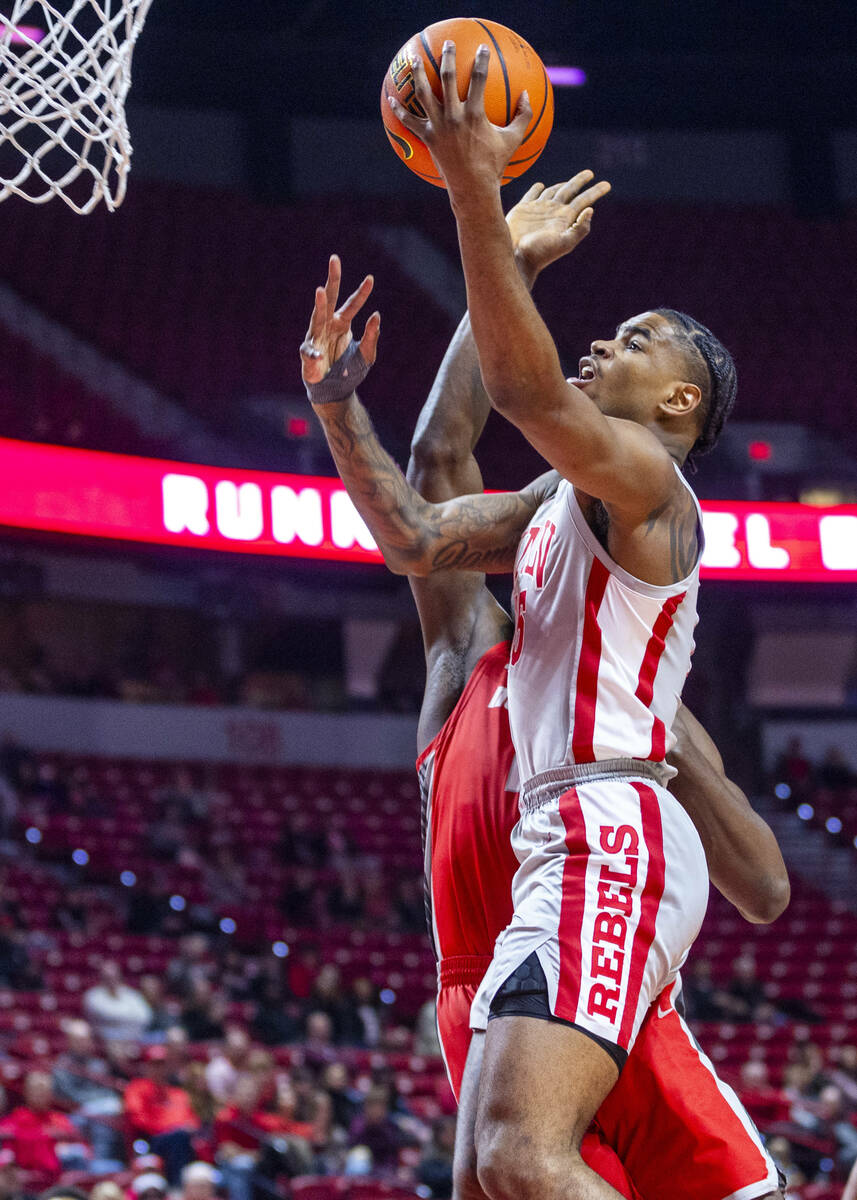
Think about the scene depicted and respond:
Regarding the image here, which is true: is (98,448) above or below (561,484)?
above

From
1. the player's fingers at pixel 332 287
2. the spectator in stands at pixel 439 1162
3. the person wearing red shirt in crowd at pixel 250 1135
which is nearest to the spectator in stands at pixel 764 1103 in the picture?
the spectator in stands at pixel 439 1162

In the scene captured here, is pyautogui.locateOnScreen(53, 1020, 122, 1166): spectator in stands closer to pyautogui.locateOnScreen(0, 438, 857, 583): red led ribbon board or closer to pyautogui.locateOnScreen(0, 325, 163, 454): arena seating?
pyautogui.locateOnScreen(0, 438, 857, 583): red led ribbon board

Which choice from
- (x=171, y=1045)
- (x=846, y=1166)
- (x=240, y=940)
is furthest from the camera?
(x=240, y=940)

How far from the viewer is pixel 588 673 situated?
109 inches

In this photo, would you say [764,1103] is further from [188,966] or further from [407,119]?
[407,119]

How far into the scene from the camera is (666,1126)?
9.08ft

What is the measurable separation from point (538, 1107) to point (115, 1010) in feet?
27.9

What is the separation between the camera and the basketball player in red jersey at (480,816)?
276 centimetres

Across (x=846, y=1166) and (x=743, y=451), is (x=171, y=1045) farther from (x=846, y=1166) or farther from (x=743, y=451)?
(x=743, y=451)

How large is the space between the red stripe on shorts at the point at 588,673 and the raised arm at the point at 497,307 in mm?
253

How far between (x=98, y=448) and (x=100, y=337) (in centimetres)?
191

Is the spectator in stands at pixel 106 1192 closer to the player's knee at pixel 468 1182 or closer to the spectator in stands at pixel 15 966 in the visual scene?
the player's knee at pixel 468 1182

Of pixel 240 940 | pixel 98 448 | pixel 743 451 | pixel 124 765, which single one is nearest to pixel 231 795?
pixel 124 765

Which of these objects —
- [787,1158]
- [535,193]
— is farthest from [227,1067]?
[535,193]
